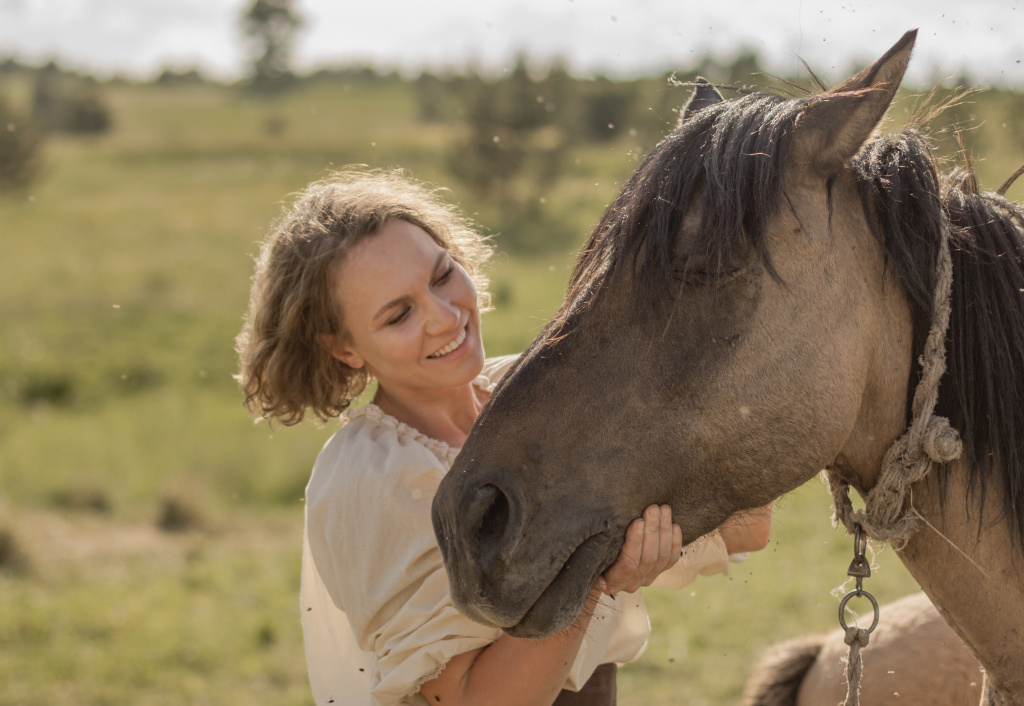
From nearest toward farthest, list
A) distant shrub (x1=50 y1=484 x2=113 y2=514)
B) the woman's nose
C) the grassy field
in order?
1. the woman's nose
2. the grassy field
3. distant shrub (x1=50 y1=484 x2=113 y2=514)

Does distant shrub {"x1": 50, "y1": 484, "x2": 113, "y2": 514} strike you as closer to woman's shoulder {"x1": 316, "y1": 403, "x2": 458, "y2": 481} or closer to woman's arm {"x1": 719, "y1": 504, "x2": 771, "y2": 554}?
woman's shoulder {"x1": 316, "y1": 403, "x2": 458, "y2": 481}

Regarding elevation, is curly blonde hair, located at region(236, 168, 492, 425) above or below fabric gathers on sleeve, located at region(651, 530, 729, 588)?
above

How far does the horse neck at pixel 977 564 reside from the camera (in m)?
1.79

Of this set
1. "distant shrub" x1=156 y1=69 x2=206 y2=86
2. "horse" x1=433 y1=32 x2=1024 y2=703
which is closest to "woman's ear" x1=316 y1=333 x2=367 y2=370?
"horse" x1=433 y1=32 x2=1024 y2=703

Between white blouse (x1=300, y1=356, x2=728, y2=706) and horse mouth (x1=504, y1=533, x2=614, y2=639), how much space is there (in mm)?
371

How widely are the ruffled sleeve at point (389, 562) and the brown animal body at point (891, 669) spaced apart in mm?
1255

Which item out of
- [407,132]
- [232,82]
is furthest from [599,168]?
[232,82]

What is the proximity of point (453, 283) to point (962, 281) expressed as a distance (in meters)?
1.32

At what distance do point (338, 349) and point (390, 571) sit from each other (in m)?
0.75

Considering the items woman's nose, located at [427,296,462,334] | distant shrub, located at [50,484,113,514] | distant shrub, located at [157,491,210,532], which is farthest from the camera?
distant shrub, located at [50,484,113,514]

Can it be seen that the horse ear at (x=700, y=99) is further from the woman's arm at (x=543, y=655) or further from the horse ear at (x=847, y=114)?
the woman's arm at (x=543, y=655)

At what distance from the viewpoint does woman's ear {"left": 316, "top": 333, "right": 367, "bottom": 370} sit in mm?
2498

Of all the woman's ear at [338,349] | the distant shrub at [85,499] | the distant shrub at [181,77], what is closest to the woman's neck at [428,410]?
the woman's ear at [338,349]

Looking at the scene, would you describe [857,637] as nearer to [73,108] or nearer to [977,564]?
[977,564]
